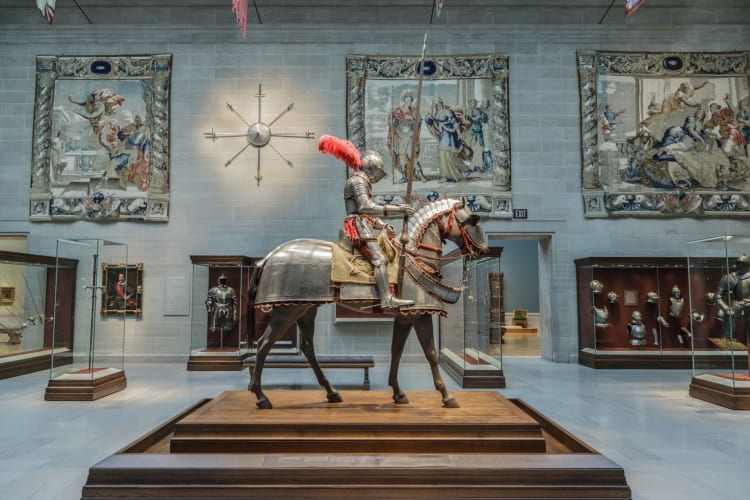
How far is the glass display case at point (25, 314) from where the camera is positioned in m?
8.95

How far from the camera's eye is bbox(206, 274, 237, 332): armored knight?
10.1m

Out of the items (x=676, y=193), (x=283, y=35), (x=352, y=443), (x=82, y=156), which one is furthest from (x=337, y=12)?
(x=352, y=443)

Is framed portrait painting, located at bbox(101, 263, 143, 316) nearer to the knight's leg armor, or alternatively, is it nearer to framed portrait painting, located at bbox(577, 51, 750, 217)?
the knight's leg armor

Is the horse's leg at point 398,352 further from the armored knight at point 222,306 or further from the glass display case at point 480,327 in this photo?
the armored knight at point 222,306

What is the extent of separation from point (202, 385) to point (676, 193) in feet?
33.4

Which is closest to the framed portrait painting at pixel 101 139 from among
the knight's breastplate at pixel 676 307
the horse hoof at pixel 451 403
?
the horse hoof at pixel 451 403

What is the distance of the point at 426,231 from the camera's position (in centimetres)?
487

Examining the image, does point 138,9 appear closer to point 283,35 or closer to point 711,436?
point 283,35

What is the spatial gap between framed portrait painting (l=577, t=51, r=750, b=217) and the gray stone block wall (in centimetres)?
28

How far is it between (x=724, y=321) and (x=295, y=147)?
27.7ft

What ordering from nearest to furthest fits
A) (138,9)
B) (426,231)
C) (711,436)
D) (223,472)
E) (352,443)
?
(223,472) < (352,443) < (426,231) < (711,436) < (138,9)

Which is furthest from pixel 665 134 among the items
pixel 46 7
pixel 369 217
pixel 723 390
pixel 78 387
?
pixel 78 387

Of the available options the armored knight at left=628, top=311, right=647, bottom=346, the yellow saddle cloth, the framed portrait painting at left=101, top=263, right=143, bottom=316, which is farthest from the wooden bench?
the armored knight at left=628, top=311, right=647, bottom=346

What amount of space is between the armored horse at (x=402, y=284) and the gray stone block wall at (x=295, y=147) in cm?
638
